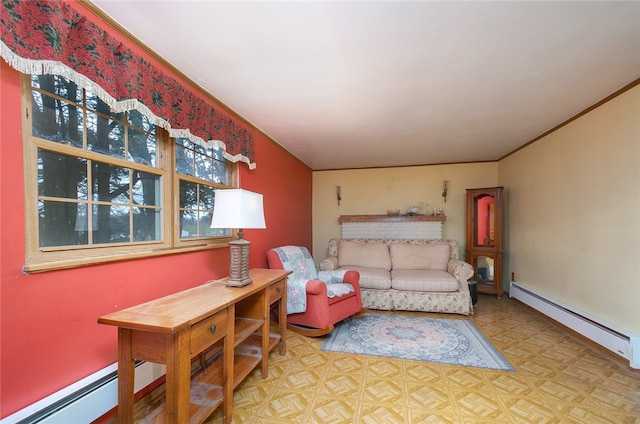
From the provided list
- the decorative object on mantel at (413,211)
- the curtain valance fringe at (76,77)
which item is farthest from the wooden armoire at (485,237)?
the curtain valance fringe at (76,77)

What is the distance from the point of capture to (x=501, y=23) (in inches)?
53.8

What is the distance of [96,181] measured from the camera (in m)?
1.41

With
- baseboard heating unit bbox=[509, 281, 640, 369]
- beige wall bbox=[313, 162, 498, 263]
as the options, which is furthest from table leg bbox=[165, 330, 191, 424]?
beige wall bbox=[313, 162, 498, 263]

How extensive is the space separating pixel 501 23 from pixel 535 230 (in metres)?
2.94

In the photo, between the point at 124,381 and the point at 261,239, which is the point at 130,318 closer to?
the point at 124,381

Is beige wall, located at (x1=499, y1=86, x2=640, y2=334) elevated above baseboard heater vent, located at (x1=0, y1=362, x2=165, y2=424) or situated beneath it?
elevated above

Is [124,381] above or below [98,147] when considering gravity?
below

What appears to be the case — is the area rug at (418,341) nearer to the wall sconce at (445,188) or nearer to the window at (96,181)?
the window at (96,181)

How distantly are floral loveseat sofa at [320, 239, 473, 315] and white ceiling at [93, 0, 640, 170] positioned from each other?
6.08 feet

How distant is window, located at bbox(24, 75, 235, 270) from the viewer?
1.16m

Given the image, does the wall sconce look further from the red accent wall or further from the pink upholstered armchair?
the red accent wall

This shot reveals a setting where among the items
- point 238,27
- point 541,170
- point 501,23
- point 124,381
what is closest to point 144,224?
point 124,381

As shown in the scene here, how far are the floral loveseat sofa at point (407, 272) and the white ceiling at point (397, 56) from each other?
185 centimetres

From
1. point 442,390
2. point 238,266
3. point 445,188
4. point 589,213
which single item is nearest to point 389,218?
point 445,188
